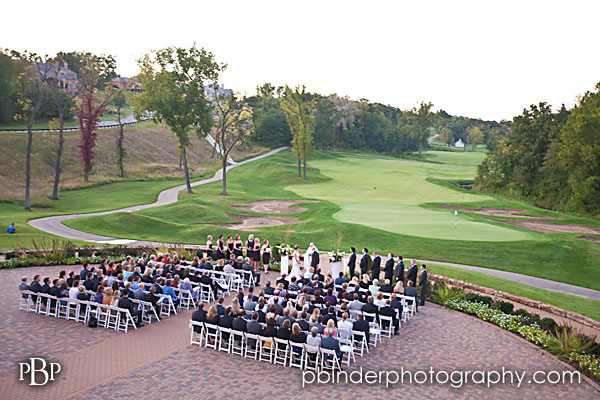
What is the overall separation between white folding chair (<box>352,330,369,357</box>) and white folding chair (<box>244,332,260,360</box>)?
258 cm

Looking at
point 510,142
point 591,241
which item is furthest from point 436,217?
point 510,142

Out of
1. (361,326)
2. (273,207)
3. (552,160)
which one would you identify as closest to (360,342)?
(361,326)

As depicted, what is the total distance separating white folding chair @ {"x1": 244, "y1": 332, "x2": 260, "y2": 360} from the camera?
12.5 metres

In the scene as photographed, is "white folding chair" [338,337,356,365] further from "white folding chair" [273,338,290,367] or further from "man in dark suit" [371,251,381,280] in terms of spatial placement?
"man in dark suit" [371,251,381,280]

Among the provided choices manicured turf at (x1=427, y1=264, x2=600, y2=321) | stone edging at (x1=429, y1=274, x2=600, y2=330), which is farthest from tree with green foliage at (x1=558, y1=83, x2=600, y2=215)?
stone edging at (x1=429, y1=274, x2=600, y2=330)

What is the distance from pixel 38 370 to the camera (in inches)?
447

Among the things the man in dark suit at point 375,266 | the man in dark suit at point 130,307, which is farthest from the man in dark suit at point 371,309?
the man in dark suit at point 130,307

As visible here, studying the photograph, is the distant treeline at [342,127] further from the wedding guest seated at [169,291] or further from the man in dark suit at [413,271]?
the wedding guest seated at [169,291]

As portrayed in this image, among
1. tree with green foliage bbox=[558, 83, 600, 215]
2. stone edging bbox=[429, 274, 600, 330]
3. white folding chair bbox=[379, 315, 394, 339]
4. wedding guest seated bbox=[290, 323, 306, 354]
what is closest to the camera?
wedding guest seated bbox=[290, 323, 306, 354]

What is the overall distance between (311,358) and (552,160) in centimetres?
5354

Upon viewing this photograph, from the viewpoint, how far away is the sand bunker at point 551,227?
34.7 m

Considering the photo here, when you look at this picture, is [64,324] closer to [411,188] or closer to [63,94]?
[411,188]

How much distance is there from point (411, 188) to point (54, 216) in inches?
1578

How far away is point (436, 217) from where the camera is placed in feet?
120
